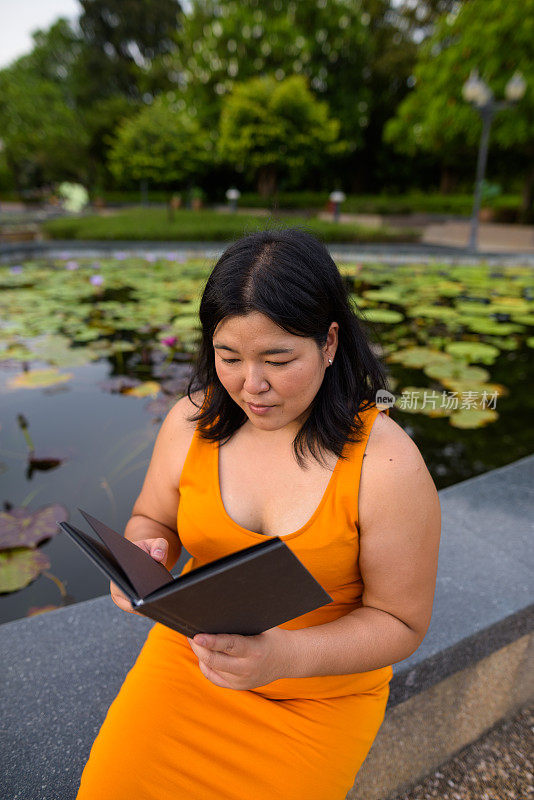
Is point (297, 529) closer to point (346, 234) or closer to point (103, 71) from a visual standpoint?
point (346, 234)

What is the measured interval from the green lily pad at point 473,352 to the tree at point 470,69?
11.0 meters

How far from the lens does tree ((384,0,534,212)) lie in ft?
35.6

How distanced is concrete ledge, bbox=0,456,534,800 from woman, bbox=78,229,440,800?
0.16m

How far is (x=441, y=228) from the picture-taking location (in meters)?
14.8

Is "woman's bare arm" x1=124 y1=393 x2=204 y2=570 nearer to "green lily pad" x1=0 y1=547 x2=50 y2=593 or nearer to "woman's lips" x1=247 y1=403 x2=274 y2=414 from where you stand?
"woman's lips" x1=247 y1=403 x2=274 y2=414

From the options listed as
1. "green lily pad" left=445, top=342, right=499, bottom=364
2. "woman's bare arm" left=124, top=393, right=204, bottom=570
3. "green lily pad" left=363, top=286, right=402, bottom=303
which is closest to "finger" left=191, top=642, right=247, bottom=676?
"woman's bare arm" left=124, top=393, right=204, bottom=570

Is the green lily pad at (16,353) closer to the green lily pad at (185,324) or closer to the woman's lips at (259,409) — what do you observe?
the green lily pad at (185,324)

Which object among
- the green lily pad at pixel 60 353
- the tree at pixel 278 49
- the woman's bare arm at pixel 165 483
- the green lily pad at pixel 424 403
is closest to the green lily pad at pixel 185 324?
the green lily pad at pixel 60 353

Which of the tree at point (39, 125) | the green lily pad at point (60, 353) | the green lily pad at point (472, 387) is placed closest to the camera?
the green lily pad at point (472, 387)

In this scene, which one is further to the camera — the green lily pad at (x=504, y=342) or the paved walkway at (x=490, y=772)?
the green lily pad at (x=504, y=342)

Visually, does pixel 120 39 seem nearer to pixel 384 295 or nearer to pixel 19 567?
pixel 384 295

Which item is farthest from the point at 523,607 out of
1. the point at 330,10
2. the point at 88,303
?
the point at 330,10

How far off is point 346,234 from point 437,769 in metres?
9.57

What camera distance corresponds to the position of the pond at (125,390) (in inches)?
71.5
